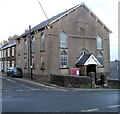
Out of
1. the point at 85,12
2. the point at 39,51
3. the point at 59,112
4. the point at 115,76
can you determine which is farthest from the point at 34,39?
the point at 59,112

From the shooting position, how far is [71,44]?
31.8m

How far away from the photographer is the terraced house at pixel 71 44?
3014 cm

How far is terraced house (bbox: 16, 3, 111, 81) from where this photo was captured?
3014 centimetres

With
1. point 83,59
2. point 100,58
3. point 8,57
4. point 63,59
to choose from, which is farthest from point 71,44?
point 8,57

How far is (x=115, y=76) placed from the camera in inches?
1721

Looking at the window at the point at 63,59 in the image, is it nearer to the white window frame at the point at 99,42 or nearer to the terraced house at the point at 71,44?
the terraced house at the point at 71,44

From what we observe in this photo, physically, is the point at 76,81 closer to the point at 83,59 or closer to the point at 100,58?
the point at 83,59

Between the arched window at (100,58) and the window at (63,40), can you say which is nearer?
the window at (63,40)

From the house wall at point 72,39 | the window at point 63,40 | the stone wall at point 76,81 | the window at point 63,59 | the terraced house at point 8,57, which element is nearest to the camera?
the stone wall at point 76,81

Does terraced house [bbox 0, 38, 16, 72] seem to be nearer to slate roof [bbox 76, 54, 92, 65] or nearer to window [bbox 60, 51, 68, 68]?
window [bbox 60, 51, 68, 68]

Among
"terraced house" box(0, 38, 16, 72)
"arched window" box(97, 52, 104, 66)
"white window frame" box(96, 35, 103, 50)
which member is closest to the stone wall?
"arched window" box(97, 52, 104, 66)

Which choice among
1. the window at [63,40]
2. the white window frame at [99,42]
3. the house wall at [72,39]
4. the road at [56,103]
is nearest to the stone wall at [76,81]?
the house wall at [72,39]

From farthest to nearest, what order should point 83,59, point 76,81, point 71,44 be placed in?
point 71,44 → point 83,59 → point 76,81

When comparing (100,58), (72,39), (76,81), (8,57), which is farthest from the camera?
(8,57)
